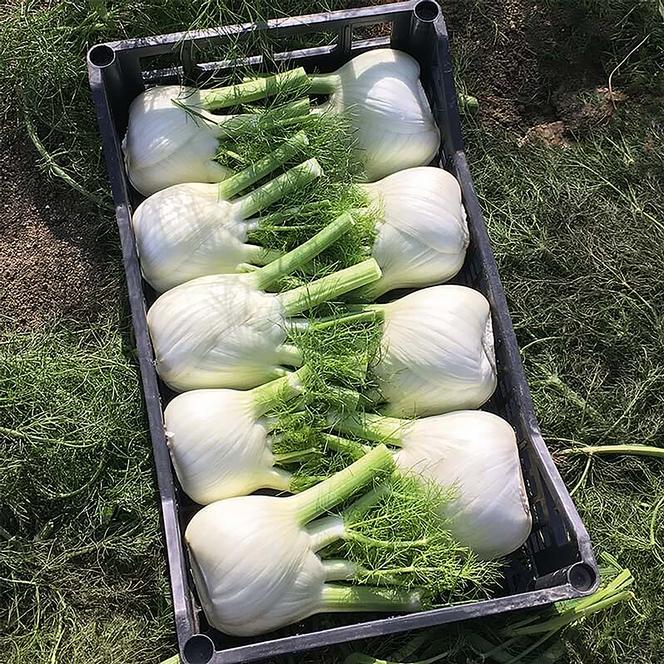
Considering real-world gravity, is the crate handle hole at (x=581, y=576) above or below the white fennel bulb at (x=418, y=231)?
below

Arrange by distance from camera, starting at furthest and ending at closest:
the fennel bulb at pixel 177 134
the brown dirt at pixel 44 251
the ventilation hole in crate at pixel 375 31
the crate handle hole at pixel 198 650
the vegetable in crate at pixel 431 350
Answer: the ventilation hole in crate at pixel 375 31
the brown dirt at pixel 44 251
the fennel bulb at pixel 177 134
the vegetable in crate at pixel 431 350
the crate handle hole at pixel 198 650

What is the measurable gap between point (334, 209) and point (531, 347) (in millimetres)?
820

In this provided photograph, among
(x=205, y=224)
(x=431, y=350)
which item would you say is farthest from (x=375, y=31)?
(x=431, y=350)

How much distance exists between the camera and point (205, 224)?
1.93 m

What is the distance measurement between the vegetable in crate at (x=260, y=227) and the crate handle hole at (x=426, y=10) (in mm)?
442

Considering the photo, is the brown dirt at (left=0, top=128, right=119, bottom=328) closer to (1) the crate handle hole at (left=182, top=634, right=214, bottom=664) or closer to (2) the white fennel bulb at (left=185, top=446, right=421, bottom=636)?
(2) the white fennel bulb at (left=185, top=446, right=421, bottom=636)

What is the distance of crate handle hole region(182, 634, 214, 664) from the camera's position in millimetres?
1676

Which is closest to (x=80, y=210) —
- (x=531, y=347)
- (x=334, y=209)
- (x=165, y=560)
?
(x=334, y=209)

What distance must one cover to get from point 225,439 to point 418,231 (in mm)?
726

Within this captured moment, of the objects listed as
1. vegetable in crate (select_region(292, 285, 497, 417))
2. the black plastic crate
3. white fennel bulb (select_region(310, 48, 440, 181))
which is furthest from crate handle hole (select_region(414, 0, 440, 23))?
vegetable in crate (select_region(292, 285, 497, 417))

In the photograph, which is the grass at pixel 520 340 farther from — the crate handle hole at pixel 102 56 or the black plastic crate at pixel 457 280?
the crate handle hole at pixel 102 56

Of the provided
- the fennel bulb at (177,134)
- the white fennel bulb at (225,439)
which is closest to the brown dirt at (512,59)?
the fennel bulb at (177,134)

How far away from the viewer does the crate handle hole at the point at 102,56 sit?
2021 millimetres

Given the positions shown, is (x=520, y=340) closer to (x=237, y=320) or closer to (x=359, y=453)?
(x=359, y=453)
